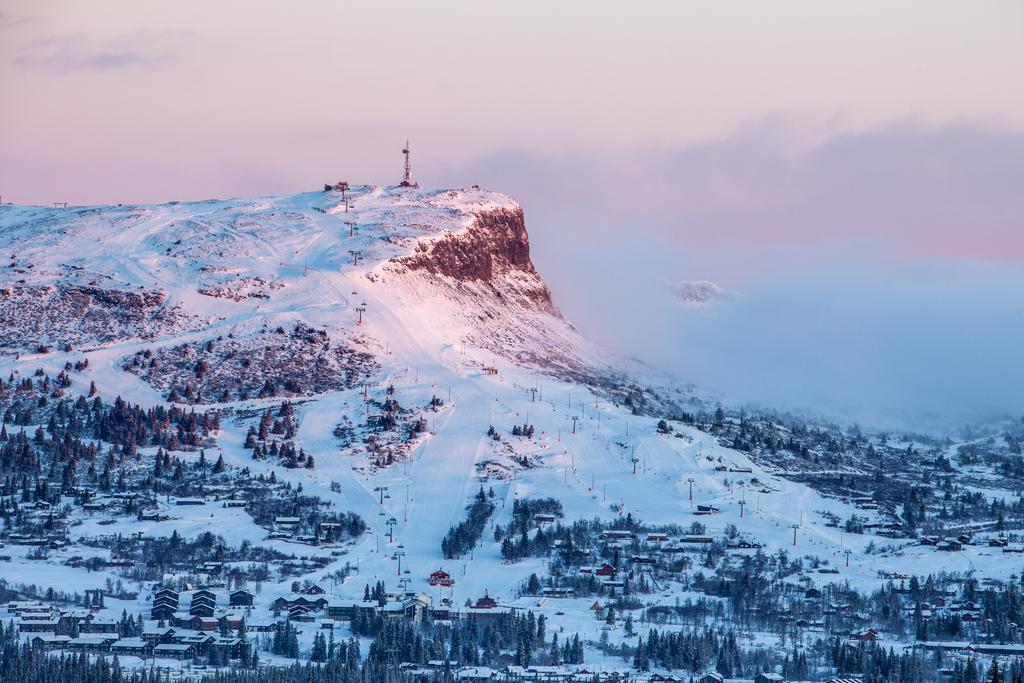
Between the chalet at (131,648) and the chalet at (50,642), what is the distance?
138 inches

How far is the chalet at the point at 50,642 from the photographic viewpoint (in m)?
151

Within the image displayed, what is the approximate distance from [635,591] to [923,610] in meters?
24.2

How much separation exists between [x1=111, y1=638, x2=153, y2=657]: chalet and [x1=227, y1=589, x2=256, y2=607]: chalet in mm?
13084

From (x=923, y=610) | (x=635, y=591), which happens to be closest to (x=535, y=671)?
(x=635, y=591)

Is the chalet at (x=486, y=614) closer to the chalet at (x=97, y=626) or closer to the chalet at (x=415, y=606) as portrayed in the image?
the chalet at (x=415, y=606)

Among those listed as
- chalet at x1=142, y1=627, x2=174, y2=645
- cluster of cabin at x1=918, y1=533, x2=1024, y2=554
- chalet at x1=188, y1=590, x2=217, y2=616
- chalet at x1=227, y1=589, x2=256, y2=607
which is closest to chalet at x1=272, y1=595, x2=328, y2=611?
chalet at x1=227, y1=589, x2=256, y2=607

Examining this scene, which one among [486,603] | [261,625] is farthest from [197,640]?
[486,603]

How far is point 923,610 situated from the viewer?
566 ft

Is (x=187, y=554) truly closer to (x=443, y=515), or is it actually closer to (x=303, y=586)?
(x=303, y=586)

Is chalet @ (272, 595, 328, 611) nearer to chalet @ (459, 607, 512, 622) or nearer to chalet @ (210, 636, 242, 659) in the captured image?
chalet @ (459, 607, 512, 622)

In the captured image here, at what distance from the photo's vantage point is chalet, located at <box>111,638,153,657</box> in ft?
502

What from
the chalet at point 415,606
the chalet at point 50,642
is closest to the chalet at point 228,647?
the chalet at point 50,642

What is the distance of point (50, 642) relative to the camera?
499ft

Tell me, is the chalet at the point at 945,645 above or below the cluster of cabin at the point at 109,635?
above
